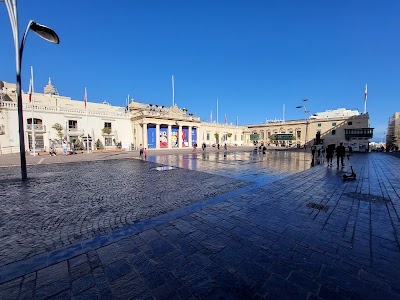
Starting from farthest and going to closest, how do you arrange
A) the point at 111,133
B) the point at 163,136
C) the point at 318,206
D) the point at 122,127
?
1. the point at 163,136
2. the point at 122,127
3. the point at 111,133
4. the point at 318,206

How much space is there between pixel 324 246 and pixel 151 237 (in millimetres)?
2992

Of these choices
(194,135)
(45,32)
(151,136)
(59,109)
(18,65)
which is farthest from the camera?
(194,135)

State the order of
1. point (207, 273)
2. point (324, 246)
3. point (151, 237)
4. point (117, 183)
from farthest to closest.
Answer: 1. point (117, 183)
2. point (151, 237)
3. point (324, 246)
4. point (207, 273)

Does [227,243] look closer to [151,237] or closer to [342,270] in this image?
[151,237]

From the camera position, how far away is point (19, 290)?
6.98 ft

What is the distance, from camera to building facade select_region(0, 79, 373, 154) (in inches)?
1045

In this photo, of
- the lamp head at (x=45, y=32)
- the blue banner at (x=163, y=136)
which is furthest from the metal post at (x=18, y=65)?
the blue banner at (x=163, y=136)

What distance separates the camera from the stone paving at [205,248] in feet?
7.05

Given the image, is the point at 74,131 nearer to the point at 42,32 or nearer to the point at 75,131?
the point at 75,131

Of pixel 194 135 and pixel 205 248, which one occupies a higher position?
pixel 194 135

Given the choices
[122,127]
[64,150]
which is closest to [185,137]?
[122,127]

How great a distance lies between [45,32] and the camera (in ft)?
25.7

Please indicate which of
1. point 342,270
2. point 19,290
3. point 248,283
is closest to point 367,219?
point 342,270

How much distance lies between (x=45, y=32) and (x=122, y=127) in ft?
103
